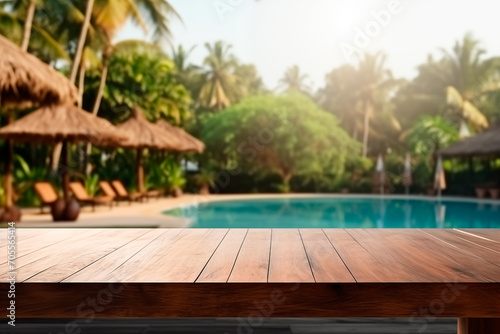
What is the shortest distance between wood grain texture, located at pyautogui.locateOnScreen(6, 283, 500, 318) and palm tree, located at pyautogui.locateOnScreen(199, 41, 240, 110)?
93.1ft

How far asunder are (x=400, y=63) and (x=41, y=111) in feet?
87.4

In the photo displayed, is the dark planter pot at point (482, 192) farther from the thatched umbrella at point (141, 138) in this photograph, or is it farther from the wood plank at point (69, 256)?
the wood plank at point (69, 256)

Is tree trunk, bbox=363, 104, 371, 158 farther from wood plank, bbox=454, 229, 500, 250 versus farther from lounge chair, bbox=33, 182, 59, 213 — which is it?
wood plank, bbox=454, 229, 500, 250

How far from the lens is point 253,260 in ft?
8.02

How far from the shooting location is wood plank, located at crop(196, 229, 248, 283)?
209cm

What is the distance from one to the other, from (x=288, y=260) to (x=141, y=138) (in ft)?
47.3

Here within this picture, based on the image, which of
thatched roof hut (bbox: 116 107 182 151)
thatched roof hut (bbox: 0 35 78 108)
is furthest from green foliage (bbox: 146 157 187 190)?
thatched roof hut (bbox: 0 35 78 108)

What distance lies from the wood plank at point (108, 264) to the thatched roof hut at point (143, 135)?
1318 cm

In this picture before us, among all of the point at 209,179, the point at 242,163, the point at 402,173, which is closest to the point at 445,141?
the point at 402,173

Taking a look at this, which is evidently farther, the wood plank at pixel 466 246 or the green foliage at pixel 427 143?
the green foliage at pixel 427 143

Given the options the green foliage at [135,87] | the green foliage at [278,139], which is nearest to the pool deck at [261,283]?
the green foliage at [135,87]

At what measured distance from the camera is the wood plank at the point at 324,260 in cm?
209

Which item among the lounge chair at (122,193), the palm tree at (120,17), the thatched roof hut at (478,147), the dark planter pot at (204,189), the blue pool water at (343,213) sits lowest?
the blue pool water at (343,213)

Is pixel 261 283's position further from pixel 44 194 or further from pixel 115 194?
pixel 115 194
